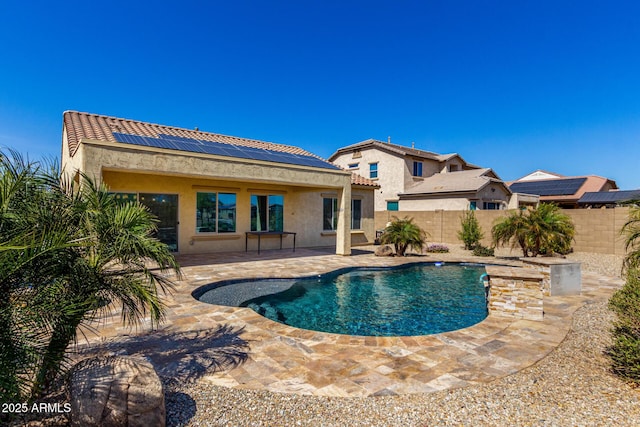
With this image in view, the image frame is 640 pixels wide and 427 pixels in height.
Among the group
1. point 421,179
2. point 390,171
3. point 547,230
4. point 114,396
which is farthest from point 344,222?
point 421,179

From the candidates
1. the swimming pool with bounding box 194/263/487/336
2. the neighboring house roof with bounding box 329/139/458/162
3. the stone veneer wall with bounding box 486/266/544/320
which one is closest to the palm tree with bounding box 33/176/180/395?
the swimming pool with bounding box 194/263/487/336

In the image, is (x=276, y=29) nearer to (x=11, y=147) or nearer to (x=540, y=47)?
(x=540, y=47)

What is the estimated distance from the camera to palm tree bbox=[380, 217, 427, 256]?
49.1 feet

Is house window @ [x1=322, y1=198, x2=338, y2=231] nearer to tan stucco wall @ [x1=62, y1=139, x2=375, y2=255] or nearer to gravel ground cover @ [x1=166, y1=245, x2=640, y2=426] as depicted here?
tan stucco wall @ [x1=62, y1=139, x2=375, y2=255]

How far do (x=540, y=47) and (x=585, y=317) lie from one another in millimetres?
16028

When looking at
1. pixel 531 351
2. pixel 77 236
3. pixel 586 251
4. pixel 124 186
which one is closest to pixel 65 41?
pixel 124 186

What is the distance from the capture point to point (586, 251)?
1672cm

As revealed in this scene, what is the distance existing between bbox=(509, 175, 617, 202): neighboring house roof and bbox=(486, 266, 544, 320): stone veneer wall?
119ft

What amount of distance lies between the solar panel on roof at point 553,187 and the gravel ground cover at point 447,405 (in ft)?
130

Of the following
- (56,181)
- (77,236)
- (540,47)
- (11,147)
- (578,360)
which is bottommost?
(578,360)

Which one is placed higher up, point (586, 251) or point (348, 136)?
point (348, 136)

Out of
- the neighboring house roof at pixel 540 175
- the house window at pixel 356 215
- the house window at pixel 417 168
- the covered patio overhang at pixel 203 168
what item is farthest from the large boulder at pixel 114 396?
the neighboring house roof at pixel 540 175

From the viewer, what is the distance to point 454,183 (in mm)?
27281

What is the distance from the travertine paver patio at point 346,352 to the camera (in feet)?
12.8
